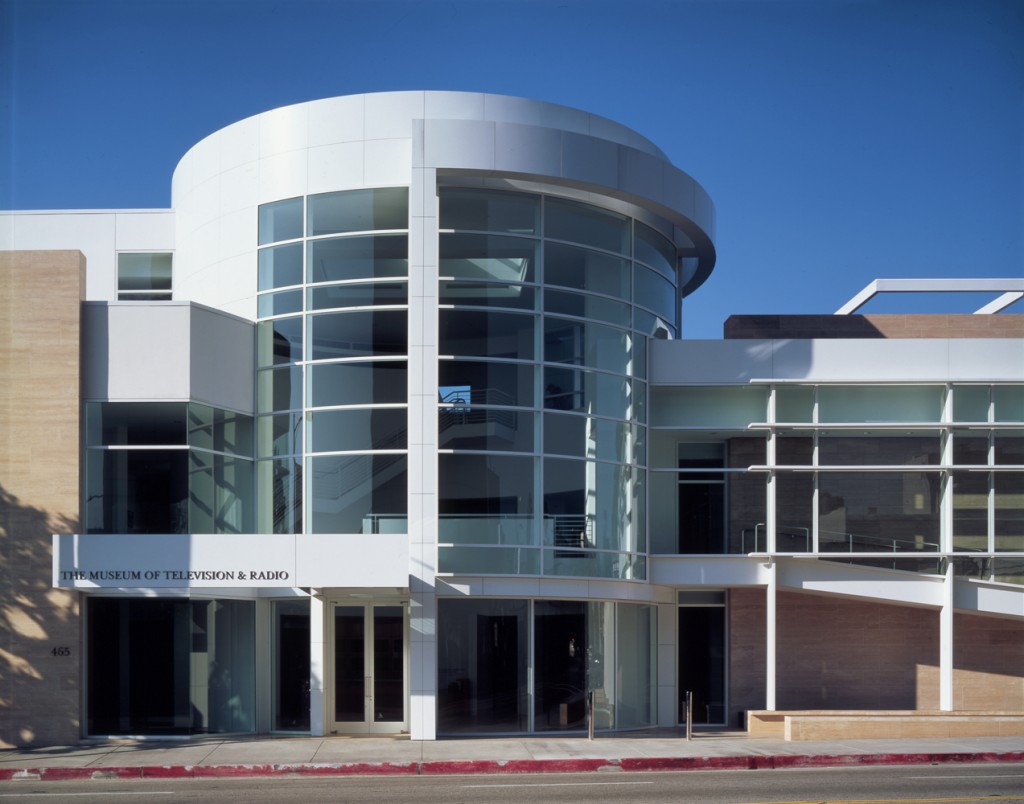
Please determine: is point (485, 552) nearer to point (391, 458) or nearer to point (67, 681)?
point (391, 458)

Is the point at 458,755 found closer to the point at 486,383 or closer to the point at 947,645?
the point at 486,383

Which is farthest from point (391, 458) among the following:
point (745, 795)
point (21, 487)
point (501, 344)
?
point (745, 795)

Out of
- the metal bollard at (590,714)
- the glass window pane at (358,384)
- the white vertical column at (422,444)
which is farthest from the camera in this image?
the glass window pane at (358,384)

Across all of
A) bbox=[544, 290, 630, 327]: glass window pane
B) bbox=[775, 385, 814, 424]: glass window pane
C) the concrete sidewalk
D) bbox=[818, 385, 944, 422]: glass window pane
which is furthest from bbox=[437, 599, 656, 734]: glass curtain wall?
bbox=[818, 385, 944, 422]: glass window pane

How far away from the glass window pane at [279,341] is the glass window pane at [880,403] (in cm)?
1152

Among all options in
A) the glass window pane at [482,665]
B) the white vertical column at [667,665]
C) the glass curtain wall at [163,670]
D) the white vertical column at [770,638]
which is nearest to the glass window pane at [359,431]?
the glass window pane at [482,665]

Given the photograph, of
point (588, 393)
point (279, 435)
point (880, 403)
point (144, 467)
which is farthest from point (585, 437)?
point (144, 467)

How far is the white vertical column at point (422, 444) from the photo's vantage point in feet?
82.1

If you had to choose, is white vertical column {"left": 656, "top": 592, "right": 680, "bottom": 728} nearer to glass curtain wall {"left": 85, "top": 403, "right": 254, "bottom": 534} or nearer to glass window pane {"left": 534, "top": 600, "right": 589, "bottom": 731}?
glass window pane {"left": 534, "top": 600, "right": 589, "bottom": 731}

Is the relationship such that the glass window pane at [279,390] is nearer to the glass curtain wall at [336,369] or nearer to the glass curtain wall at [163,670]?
the glass curtain wall at [336,369]

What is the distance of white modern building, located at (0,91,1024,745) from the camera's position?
25.5m

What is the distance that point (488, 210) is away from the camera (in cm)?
2666

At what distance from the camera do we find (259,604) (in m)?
26.5

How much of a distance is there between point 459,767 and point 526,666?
15.3ft
